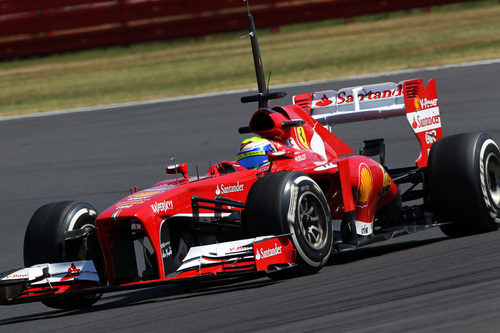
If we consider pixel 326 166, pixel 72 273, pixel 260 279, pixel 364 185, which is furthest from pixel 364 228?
pixel 72 273

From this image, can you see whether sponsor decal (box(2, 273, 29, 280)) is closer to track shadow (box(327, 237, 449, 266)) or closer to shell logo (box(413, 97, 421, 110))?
track shadow (box(327, 237, 449, 266))

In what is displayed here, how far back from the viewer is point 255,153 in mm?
7781

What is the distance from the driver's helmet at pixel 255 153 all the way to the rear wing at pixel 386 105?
1.58m

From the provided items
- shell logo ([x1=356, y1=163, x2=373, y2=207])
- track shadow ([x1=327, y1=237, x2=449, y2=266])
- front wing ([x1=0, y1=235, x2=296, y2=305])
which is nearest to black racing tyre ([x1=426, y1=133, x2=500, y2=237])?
track shadow ([x1=327, y1=237, x2=449, y2=266])

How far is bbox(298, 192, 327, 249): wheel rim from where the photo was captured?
7.05m

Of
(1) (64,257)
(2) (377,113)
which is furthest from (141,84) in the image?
(1) (64,257)

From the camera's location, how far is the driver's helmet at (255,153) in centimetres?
778

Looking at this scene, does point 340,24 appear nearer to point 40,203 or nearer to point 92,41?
point 92,41

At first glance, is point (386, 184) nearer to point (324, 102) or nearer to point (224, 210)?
point (324, 102)

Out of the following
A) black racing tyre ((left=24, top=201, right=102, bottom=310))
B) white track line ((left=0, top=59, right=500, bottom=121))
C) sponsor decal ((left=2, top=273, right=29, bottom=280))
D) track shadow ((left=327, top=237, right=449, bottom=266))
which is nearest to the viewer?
sponsor decal ((left=2, top=273, right=29, bottom=280))

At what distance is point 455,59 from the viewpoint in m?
19.9

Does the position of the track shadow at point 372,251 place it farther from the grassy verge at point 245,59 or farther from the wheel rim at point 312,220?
the grassy verge at point 245,59

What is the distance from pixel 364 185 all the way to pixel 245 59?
1720cm

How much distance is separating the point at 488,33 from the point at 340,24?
6.76 meters
